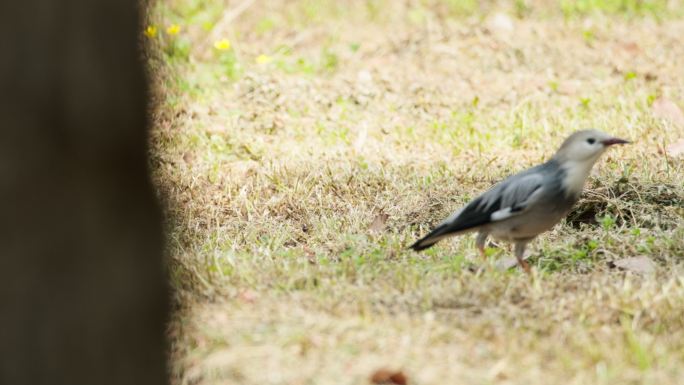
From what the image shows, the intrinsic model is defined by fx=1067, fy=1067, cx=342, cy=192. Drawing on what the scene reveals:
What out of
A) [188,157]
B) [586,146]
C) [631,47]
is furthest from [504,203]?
[631,47]

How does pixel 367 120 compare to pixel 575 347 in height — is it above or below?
below

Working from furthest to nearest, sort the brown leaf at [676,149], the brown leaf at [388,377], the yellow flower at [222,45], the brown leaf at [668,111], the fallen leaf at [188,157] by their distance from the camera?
1. the yellow flower at [222,45]
2. the brown leaf at [668,111]
3. the fallen leaf at [188,157]
4. the brown leaf at [676,149]
5. the brown leaf at [388,377]

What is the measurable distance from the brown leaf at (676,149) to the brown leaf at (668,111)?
0.51 meters

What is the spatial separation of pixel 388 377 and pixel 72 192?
3.95ft

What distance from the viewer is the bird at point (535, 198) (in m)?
4.25

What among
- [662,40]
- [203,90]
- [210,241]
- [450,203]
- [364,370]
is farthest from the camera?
[662,40]

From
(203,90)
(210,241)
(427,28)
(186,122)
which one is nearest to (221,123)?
(186,122)

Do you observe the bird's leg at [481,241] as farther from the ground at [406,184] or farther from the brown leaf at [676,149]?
the brown leaf at [676,149]

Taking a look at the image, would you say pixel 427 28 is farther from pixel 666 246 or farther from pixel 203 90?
pixel 666 246

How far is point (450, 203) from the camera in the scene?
213 inches

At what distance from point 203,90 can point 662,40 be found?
390 cm

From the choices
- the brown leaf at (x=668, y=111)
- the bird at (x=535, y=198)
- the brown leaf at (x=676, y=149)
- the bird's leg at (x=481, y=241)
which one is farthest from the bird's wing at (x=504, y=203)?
Answer: the brown leaf at (x=668, y=111)

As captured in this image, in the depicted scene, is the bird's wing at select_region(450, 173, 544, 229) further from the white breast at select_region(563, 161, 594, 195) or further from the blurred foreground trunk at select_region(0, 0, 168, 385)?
the blurred foreground trunk at select_region(0, 0, 168, 385)

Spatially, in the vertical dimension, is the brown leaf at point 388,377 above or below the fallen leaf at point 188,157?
above
